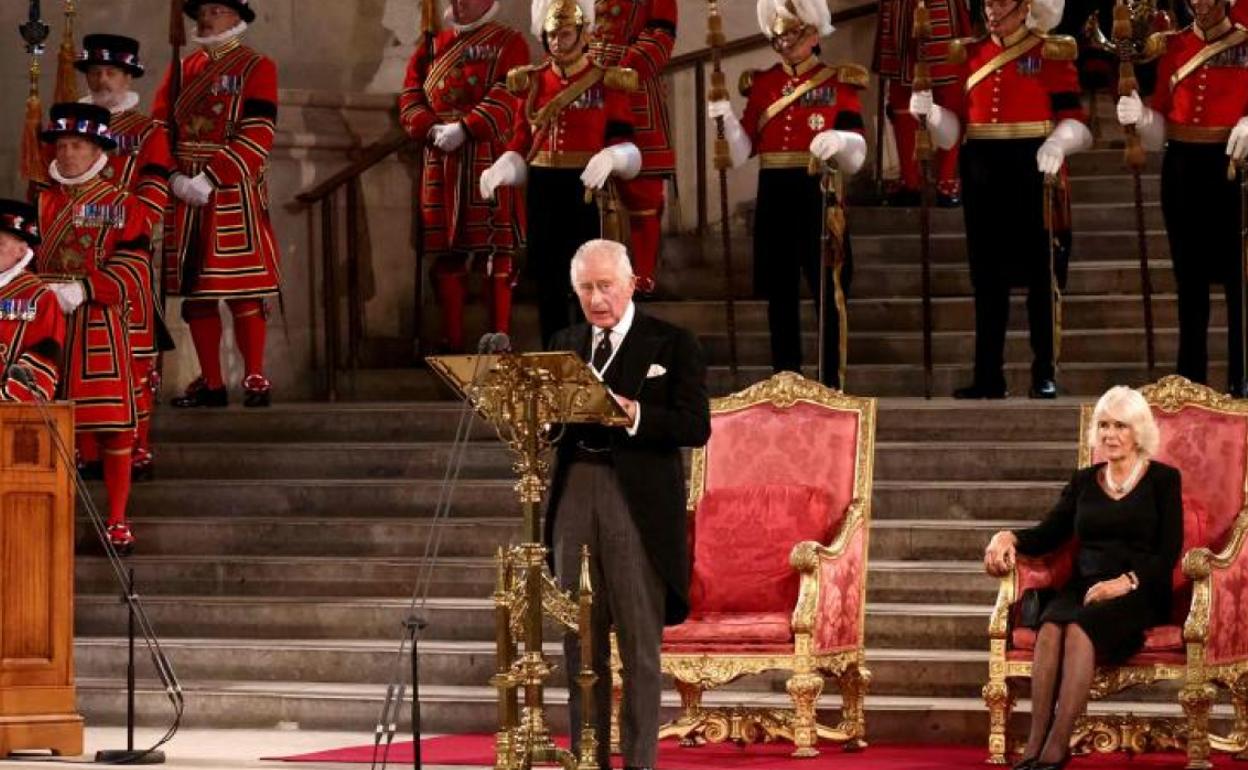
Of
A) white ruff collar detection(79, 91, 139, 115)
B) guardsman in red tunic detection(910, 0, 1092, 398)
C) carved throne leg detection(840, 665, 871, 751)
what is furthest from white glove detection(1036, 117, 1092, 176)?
white ruff collar detection(79, 91, 139, 115)

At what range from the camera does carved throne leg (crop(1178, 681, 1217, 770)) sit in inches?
331

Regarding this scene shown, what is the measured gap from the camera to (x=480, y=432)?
11672 millimetres

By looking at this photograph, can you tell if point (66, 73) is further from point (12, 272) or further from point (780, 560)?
point (780, 560)

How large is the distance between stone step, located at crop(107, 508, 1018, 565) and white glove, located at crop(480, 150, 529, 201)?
147 cm

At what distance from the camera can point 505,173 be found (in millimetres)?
11867

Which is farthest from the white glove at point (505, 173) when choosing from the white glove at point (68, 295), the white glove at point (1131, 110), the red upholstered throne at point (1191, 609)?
the red upholstered throne at point (1191, 609)

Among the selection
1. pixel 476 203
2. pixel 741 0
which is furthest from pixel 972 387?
pixel 741 0

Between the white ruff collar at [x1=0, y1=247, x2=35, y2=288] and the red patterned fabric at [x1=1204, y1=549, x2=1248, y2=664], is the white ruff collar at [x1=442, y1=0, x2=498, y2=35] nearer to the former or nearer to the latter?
the white ruff collar at [x1=0, y1=247, x2=35, y2=288]

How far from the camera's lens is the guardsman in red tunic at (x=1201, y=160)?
35.9 ft

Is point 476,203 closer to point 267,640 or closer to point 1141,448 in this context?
point 267,640

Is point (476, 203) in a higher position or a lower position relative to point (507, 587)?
higher

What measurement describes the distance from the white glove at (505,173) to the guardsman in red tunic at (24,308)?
1.99 m

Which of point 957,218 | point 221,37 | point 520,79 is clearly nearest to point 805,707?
point 520,79

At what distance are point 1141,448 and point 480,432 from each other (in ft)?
12.0
